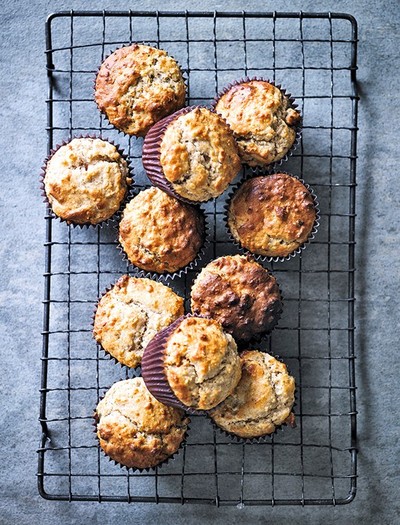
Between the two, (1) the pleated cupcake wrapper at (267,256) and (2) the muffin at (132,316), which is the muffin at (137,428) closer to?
(2) the muffin at (132,316)

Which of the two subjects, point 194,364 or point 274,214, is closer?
point 194,364

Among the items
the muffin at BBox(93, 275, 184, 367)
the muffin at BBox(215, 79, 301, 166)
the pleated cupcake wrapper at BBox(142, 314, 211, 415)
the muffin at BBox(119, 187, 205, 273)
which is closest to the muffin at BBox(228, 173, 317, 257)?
the muffin at BBox(215, 79, 301, 166)

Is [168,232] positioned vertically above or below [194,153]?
below

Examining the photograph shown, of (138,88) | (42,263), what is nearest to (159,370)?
(42,263)

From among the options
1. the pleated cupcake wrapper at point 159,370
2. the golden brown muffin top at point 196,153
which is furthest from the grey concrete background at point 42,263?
the golden brown muffin top at point 196,153

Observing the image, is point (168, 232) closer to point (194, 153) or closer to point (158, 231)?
point (158, 231)

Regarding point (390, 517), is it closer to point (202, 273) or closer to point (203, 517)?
point (203, 517)
